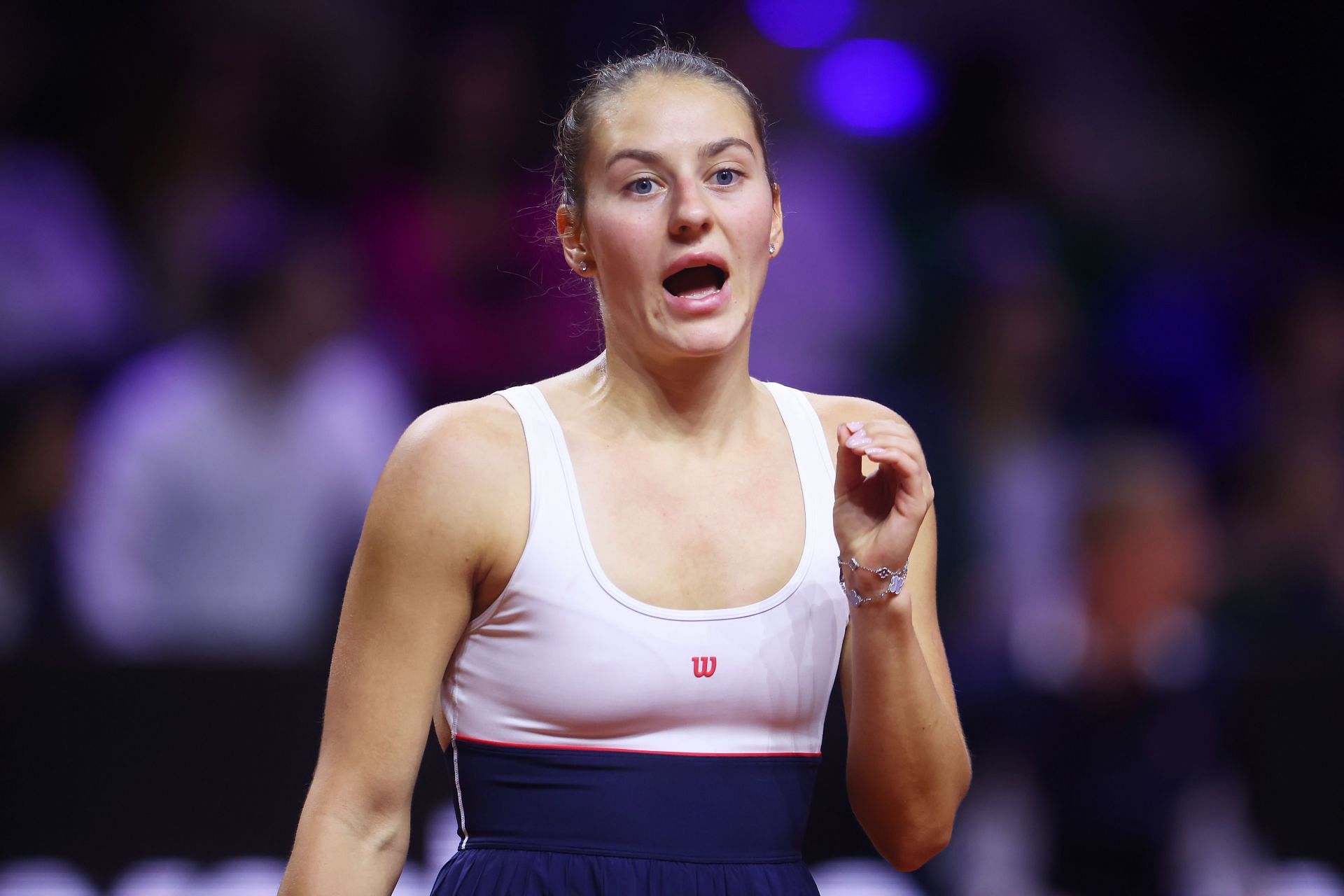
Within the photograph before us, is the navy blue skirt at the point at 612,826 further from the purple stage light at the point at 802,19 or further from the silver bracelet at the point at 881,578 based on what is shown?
the purple stage light at the point at 802,19

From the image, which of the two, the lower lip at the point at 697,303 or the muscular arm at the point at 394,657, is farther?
the lower lip at the point at 697,303

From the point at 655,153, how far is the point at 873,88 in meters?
3.34

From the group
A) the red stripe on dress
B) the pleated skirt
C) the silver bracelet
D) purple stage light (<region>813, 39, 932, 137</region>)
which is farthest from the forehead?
purple stage light (<region>813, 39, 932, 137</region>)

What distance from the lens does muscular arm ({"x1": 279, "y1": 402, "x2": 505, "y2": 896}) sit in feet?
4.95

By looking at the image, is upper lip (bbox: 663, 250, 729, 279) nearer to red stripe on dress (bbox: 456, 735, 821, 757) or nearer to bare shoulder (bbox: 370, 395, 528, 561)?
bare shoulder (bbox: 370, 395, 528, 561)

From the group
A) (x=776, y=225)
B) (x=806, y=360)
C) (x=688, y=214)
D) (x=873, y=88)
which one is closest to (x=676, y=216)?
(x=688, y=214)

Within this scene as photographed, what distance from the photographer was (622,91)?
1713mm

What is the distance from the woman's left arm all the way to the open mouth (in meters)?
0.23

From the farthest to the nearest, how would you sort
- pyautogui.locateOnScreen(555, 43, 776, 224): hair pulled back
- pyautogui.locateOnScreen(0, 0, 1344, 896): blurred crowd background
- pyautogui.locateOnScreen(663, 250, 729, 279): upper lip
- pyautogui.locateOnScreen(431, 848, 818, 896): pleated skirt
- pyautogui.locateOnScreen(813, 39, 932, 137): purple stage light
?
pyautogui.locateOnScreen(813, 39, 932, 137): purple stage light
pyautogui.locateOnScreen(0, 0, 1344, 896): blurred crowd background
pyautogui.locateOnScreen(555, 43, 776, 224): hair pulled back
pyautogui.locateOnScreen(663, 250, 729, 279): upper lip
pyautogui.locateOnScreen(431, 848, 818, 896): pleated skirt

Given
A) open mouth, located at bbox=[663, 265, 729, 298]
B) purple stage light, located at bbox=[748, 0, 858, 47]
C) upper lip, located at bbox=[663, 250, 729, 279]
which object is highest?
purple stage light, located at bbox=[748, 0, 858, 47]

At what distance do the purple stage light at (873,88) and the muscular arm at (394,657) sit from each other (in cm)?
342

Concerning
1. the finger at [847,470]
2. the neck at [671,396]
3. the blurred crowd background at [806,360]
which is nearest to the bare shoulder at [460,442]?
the neck at [671,396]

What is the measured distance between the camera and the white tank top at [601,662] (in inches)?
60.1

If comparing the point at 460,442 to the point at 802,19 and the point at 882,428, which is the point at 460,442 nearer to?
the point at 882,428
